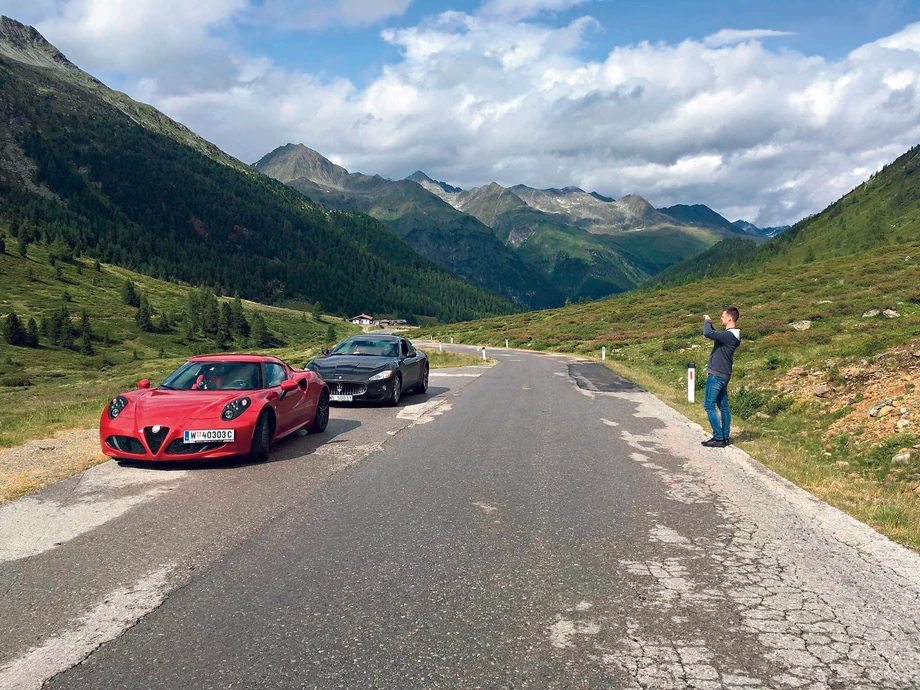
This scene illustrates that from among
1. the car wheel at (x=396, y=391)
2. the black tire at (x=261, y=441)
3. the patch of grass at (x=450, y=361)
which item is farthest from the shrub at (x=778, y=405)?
the patch of grass at (x=450, y=361)

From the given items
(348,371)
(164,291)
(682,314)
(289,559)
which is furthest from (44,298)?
(289,559)

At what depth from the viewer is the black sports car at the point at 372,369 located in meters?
14.4

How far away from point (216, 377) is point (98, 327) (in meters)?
131

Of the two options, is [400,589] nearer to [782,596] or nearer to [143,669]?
[143,669]

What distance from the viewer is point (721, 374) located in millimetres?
10016

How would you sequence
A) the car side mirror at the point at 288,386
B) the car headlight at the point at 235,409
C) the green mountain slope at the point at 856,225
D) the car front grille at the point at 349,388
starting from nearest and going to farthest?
the car headlight at the point at 235,409
the car side mirror at the point at 288,386
the car front grille at the point at 349,388
the green mountain slope at the point at 856,225

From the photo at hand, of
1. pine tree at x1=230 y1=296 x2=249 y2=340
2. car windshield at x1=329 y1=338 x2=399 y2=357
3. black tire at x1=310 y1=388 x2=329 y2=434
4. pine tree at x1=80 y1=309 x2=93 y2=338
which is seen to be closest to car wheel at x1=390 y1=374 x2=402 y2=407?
car windshield at x1=329 y1=338 x2=399 y2=357

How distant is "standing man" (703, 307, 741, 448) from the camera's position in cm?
996

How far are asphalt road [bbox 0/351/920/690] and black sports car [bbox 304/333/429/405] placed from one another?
609cm

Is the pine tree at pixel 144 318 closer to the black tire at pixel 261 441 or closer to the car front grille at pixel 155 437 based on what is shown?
the black tire at pixel 261 441

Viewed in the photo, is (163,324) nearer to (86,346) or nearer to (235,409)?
(86,346)

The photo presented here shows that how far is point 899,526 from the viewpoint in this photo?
5816mm

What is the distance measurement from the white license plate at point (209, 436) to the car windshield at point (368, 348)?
25.6 feet

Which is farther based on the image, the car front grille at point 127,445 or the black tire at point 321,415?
the black tire at point 321,415
